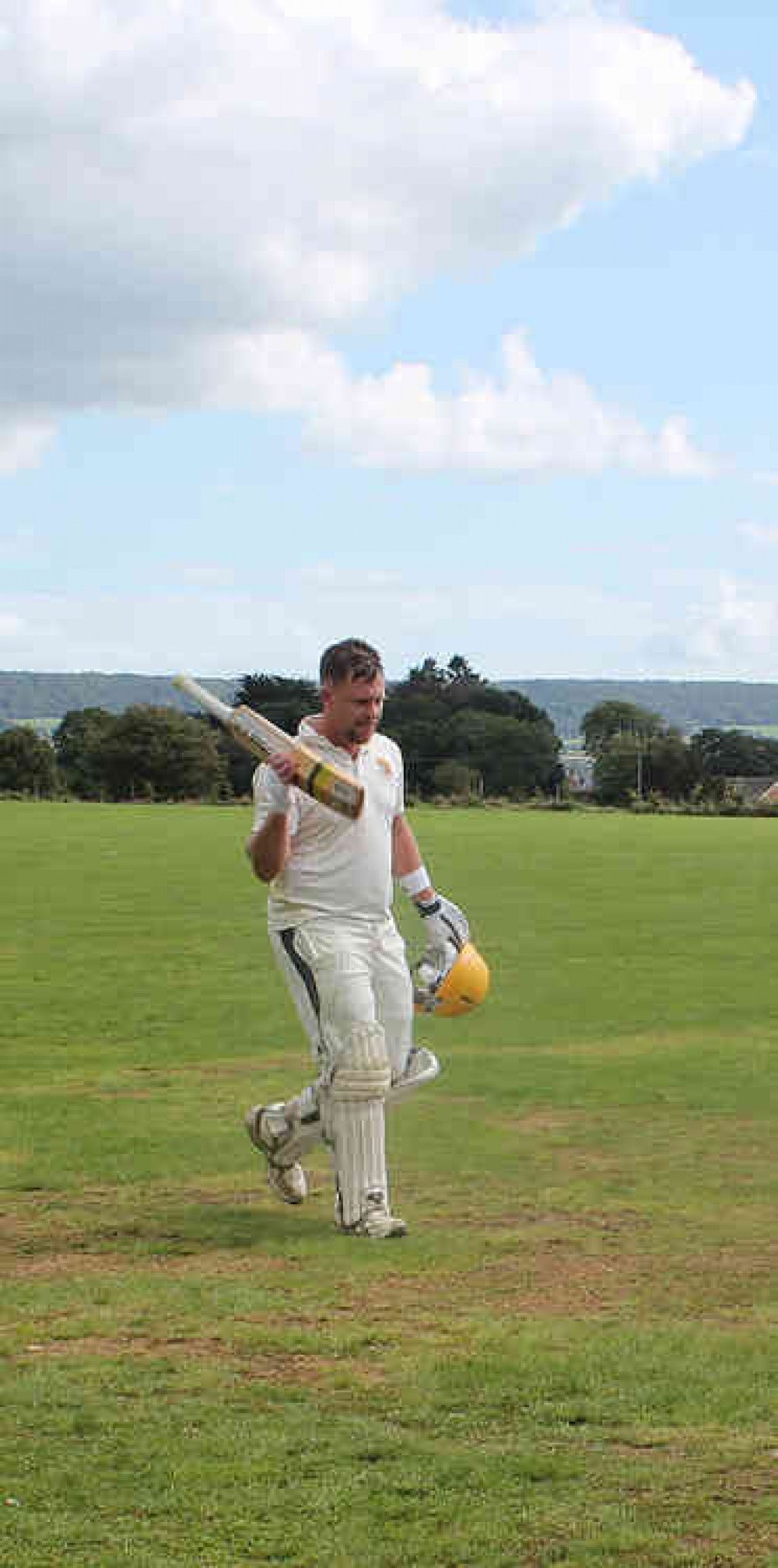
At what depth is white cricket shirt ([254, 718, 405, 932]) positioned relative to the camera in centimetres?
780

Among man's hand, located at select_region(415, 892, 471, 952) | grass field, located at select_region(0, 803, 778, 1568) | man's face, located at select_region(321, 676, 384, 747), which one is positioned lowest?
grass field, located at select_region(0, 803, 778, 1568)

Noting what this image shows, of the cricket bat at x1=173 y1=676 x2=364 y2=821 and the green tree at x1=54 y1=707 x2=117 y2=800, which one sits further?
the green tree at x1=54 y1=707 x2=117 y2=800

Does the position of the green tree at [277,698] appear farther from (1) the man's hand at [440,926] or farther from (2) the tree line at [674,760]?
(1) the man's hand at [440,926]

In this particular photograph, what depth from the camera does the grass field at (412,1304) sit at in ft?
14.7

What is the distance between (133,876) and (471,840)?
14582 millimetres

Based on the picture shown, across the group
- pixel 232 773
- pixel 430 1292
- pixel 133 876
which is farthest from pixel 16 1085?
pixel 232 773

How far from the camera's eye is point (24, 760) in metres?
118

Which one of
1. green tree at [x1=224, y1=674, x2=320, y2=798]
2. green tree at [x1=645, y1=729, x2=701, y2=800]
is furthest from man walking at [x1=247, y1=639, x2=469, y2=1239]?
green tree at [x1=645, y1=729, x2=701, y2=800]

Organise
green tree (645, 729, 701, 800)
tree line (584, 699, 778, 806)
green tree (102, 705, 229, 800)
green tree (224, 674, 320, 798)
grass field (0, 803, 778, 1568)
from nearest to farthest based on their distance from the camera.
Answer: grass field (0, 803, 778, 1568) < green tree (224, 674, 320, 798) < green tree (102, 705, 229, 800) < tree line (584, 699, 778, 806) < green tree (645, 729, 701, 800)

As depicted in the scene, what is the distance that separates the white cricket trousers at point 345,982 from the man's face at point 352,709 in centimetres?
75

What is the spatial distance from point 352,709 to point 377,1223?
202cm

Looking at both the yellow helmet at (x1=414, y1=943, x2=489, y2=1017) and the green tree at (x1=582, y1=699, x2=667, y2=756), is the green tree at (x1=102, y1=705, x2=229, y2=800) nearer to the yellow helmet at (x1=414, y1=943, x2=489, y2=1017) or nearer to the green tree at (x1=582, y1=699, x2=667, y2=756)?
the green tree at (x1=582, y1=699, x2=667, y2=756)

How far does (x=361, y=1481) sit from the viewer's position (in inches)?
184

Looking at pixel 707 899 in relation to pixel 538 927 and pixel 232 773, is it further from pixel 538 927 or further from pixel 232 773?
pixel 232 773
